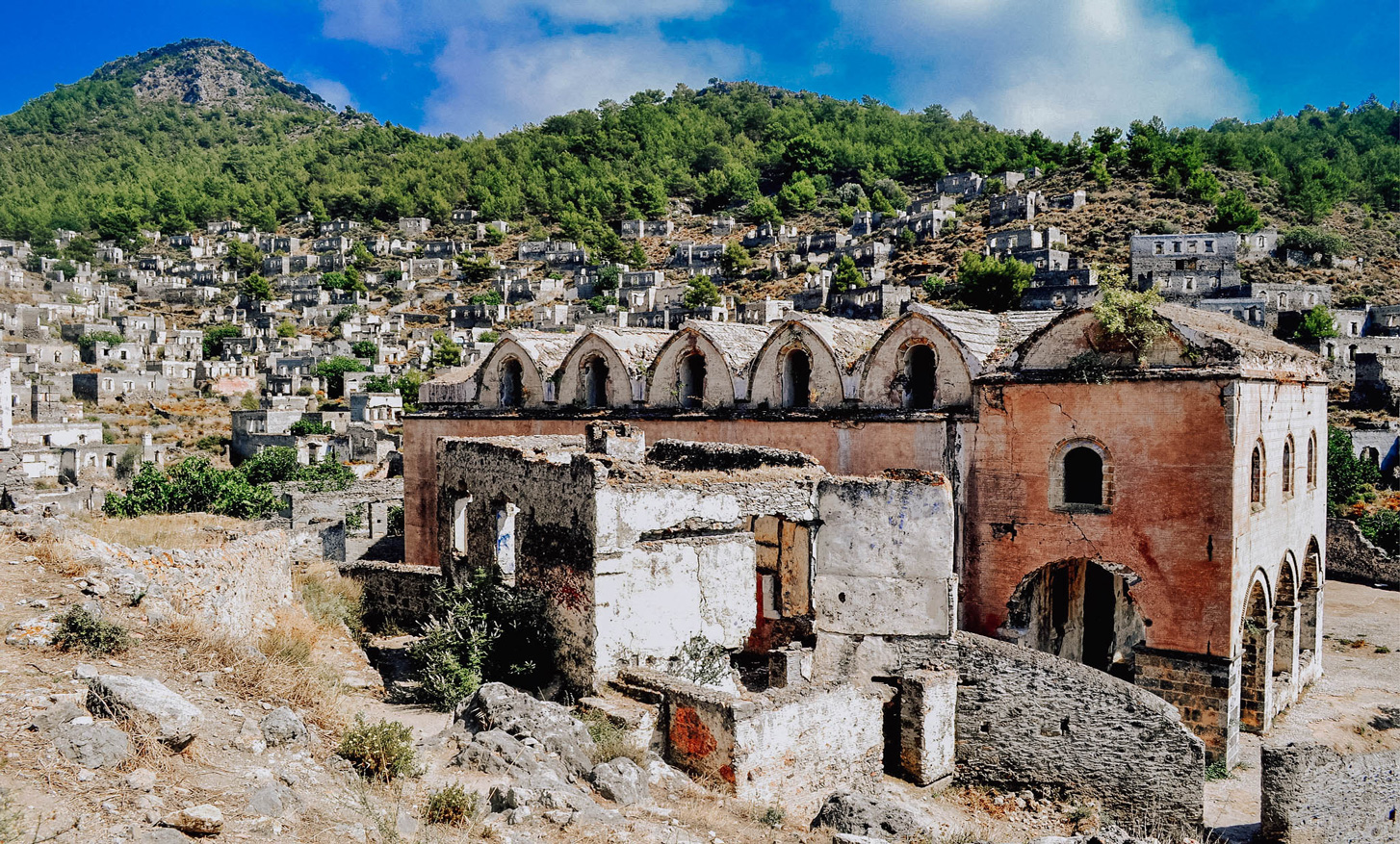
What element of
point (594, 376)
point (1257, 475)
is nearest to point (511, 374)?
point (594, 376)

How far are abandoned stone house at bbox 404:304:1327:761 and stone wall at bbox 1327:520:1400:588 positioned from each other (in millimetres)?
11779

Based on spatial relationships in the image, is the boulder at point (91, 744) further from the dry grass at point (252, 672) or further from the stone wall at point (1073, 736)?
the stone wall at point (1073, 736)

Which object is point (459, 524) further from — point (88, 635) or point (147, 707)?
point (147, 707)

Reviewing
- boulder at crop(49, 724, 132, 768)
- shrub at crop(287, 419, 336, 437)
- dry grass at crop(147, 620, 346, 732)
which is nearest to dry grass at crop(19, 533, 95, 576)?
dry grass at crop(147, 620, 346, 732)

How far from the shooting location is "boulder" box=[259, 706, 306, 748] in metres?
7.74

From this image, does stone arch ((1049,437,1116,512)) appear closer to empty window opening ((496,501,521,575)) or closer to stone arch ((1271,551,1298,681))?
stone arch ((1271,551,1298,681))

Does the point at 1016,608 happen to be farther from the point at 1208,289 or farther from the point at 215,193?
the point at 215,193

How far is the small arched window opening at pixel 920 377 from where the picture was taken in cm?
1691

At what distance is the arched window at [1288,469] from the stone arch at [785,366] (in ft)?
25.8

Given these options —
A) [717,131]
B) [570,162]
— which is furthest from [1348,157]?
[570,162]

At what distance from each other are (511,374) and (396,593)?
27.5 feet

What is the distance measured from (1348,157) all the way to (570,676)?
434ft

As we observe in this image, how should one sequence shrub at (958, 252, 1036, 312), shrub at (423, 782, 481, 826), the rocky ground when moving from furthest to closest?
shrub at (958, 252, 1036, 312)
shrub at (423, 782, 481, 826)
the rocky ground

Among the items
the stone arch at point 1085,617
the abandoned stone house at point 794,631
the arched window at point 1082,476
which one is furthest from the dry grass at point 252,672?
the stone arch at point 1085,617
